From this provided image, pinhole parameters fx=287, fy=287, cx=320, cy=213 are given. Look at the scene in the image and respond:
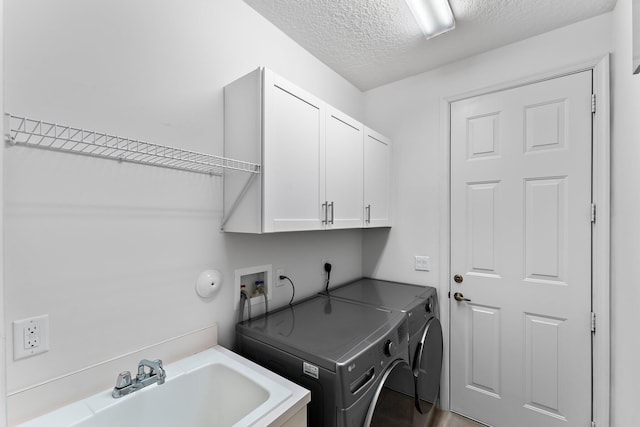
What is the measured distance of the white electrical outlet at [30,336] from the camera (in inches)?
34.2

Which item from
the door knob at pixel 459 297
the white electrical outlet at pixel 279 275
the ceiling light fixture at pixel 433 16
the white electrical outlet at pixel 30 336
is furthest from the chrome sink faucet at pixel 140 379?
the ceiling light fixture at pixel 433 16

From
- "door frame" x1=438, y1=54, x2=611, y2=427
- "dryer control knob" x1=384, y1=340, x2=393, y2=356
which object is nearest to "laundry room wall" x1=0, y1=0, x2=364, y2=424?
"dryer control knob" x1=384, y1=340, x2=393, y2=356

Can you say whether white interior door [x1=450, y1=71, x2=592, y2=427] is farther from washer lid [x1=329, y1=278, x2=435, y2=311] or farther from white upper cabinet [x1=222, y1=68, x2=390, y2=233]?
white upper cabinet [x1=222, y1=68, x2=390, y2=233]

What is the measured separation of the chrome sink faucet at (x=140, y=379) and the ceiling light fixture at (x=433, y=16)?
6.58 feet

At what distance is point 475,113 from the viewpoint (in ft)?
6.75

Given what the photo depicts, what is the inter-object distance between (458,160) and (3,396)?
2.39m

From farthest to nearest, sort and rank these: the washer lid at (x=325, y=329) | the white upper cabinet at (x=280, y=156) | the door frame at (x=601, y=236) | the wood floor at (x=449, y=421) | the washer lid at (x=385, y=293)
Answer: the wood floor at (x=449, y=421) → the washer lid at (x=385, y=293) → the door frame at (x=601, y=236) → the white upper cabinet at (x=280, y=156) → the washer lid at (x=325, y=329)

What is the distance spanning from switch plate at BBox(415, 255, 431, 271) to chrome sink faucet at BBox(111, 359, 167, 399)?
183 centimetres

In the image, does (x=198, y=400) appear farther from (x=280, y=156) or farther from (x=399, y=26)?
(x=399, y=26)

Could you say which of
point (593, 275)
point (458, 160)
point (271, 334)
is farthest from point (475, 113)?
point (271, 334)

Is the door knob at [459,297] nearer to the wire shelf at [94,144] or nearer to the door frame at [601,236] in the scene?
the door frame at [601,236]

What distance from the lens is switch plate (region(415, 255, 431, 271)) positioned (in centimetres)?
224

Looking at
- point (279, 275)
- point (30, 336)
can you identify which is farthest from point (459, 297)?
point (30, 336)

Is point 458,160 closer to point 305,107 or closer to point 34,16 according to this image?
point 305,107
